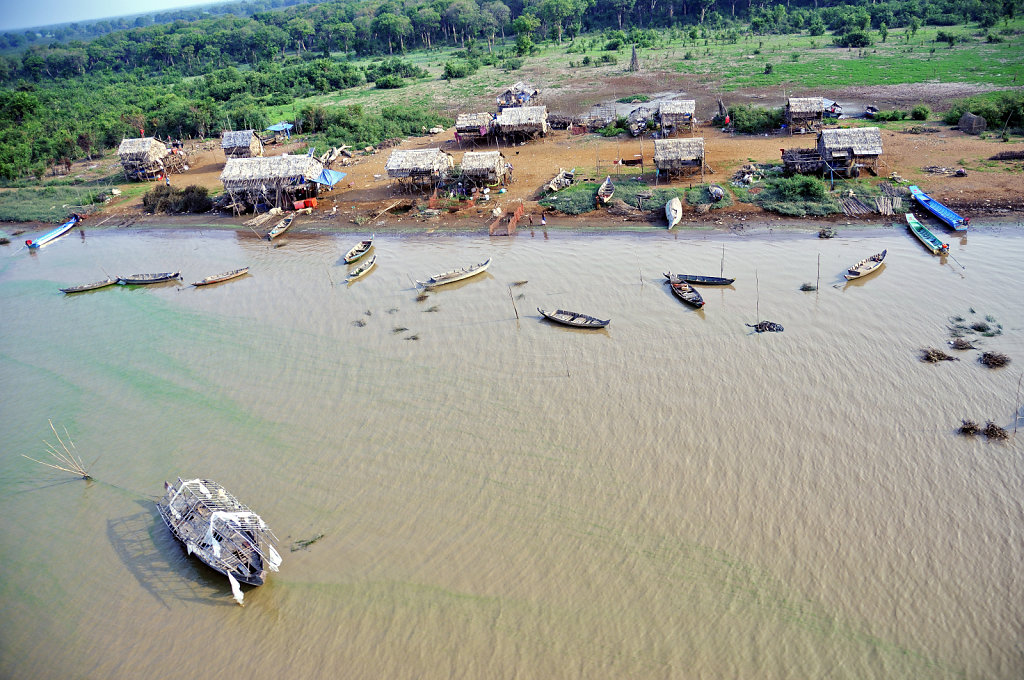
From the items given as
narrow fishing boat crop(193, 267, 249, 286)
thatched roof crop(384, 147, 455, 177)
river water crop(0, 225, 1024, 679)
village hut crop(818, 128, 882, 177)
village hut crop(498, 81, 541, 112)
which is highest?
village hut crop(498, 81, 541, 112)

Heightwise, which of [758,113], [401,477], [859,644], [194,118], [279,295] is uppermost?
[194,118]

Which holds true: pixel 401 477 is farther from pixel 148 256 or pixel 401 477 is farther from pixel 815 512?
pixel 148 256

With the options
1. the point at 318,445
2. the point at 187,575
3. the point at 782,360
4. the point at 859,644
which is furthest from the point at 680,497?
the point at 187,575

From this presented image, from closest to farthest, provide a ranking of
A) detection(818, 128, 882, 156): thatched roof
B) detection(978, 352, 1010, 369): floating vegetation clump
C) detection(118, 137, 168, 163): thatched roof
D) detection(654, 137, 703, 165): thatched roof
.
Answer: detection(978, 352, 1010, 369): floating vegetation clump → detection(818, 128, 882, 156): thatched roof → detection(654, 137, 703, 165): thatched roof → detection(118, 137, 168, 163): thatched roof

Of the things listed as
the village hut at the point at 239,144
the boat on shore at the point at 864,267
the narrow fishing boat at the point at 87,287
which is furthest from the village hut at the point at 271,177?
the boat on shore at the point at 864,267

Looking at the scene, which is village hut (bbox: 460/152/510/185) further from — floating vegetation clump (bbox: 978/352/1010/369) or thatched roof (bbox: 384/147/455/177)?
floating vegetation clump (bbox: 978/352/1010/369)

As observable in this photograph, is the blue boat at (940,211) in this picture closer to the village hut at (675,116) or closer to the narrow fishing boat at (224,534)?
the village hut at (675,116)

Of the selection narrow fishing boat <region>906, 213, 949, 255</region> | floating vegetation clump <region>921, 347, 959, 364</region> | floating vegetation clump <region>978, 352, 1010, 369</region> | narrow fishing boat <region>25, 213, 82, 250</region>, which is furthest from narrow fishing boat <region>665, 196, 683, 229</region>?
narrow fishing boat <region>25, 213, 82, 250</region>
